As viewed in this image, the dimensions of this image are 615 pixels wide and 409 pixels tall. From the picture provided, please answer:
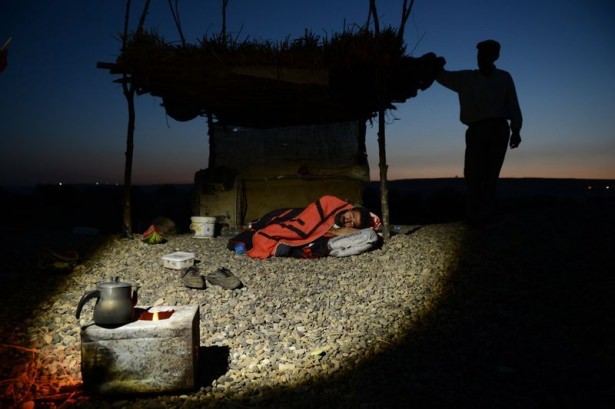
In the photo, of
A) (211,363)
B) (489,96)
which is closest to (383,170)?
(489,96)

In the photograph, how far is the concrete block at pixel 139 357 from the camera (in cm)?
245

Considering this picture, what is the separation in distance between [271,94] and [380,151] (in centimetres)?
262

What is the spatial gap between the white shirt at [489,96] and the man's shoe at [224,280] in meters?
3.97

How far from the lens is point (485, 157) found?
5863 mm

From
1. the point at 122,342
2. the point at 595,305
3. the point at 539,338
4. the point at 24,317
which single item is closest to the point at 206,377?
the point at 122,342

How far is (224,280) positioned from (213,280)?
144 mm

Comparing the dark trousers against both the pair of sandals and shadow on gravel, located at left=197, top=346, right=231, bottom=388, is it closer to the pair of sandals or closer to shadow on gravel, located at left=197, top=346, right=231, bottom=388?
the pair of sandals

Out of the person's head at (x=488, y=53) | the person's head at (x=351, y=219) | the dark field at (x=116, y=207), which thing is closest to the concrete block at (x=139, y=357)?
the person's head at (x=351, y=219)

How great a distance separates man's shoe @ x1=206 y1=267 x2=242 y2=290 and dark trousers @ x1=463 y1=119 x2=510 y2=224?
12.1ft

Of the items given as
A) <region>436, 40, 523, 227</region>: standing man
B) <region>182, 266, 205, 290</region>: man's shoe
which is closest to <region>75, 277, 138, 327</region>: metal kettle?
<region>182, 266, 205, 290</region>: man's shoe

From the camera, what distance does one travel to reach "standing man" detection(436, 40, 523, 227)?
5594 millimetres

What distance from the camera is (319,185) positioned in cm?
927

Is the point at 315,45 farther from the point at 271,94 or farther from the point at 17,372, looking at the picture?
the point at 17,372

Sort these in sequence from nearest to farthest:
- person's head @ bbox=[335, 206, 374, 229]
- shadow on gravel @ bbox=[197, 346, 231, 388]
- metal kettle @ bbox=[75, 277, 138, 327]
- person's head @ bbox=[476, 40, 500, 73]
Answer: metal kettle @ bbox=[75, 277, 138, 327] → shadow on gravel @ bbox=[197, 346, 231, 388] → person's head @ bbox=[476, 40, 500, 73] → person's head @ bbox=[335, 206, 374, 229]
